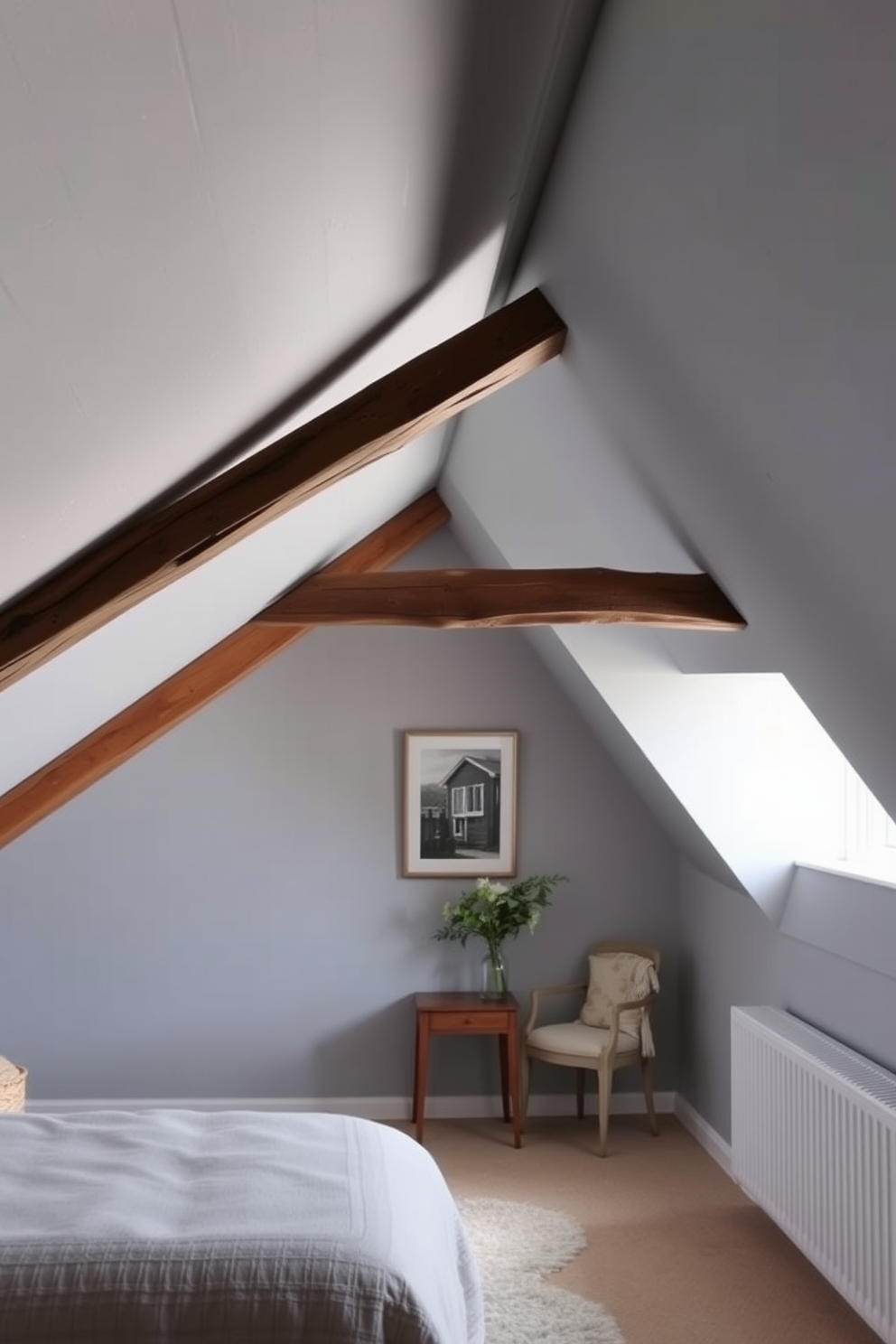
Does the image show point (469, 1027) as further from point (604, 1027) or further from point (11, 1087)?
point (11, 1087)

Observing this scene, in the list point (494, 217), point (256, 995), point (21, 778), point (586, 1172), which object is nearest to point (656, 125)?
point (494, 217)

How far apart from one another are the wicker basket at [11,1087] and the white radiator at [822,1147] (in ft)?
8.36

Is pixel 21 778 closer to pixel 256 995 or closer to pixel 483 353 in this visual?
pixel 256 995

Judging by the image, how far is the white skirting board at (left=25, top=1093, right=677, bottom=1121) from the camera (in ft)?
18.7

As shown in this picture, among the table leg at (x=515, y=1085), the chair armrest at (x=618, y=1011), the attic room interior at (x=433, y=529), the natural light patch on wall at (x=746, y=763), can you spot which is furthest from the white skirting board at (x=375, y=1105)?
the natural light patch on wall at (x=746, y=763)

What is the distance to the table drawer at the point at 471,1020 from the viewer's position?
5.37 m

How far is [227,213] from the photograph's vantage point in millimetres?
1619

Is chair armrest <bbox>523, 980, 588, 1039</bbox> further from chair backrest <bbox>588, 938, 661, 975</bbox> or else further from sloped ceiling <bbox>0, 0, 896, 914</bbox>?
sloped ceiling <bbox>0, 0, 896, 914</bbox>

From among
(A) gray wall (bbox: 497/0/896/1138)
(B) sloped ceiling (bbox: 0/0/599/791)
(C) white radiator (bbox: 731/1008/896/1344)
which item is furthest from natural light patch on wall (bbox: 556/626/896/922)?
(B) sloped ceiling (bbox: 0/0/599/791)

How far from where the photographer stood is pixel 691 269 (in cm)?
210

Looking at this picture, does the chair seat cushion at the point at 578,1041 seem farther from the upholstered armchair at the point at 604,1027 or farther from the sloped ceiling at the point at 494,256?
the sloped ceiling at the point at 494,256

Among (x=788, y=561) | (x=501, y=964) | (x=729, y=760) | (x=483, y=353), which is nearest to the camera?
(x=788, y=561)

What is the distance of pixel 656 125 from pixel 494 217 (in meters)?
0.66

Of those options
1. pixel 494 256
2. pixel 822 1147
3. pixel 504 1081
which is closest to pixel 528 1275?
pixel 822 1147
